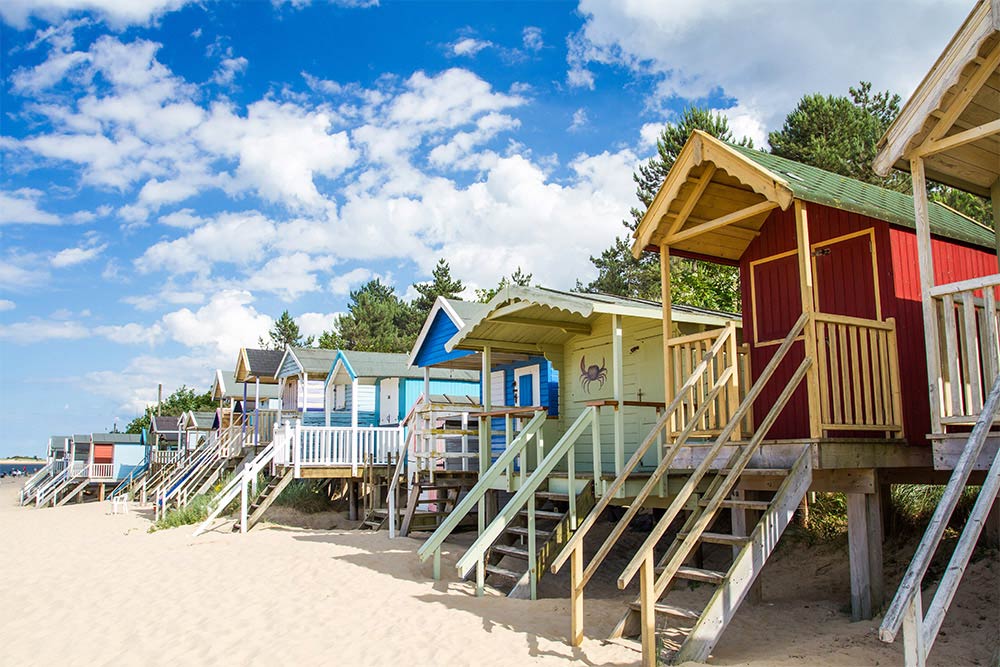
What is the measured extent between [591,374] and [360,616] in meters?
6.37

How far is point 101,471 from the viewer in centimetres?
3944

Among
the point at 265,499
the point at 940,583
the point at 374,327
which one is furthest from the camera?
the point at 374,327

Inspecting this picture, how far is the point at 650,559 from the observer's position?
6.74 m

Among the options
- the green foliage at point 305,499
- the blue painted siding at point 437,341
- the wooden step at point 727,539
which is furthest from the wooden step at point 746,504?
the green foliage at point 305,499

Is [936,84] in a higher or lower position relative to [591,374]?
higher

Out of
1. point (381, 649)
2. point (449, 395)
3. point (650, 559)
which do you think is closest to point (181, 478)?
point (449, 395)

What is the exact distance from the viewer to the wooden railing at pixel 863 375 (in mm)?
7605

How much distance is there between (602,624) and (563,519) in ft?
7.02

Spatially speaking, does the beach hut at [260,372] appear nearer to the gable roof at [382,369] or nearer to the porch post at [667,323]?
the gable roof at [382,369]

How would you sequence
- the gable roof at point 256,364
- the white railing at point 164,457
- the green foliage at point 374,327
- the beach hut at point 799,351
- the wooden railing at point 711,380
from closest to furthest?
the beach hut at point 799,351 < the wooden railing at point 711,380 < the gable roof at point 256,364 < the white railing at point 164,457 < the green foliage at point 374,327

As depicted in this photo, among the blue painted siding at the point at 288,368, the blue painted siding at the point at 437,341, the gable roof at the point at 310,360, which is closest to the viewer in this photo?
the blue painted siding at the point at 437,341

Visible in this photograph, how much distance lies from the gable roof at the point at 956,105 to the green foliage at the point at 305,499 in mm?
17669

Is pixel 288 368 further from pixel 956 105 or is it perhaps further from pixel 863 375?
pixel 956 105

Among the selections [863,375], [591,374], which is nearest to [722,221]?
[863,375]
